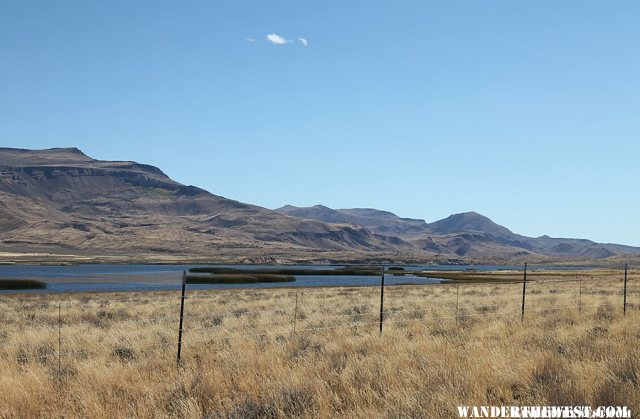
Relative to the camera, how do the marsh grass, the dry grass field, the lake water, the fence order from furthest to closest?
1. the lake water
2. the marsh grass
3. the fence
4. the dry grass field

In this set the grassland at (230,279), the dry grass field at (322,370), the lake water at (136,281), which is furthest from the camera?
the grassland at (230,279)

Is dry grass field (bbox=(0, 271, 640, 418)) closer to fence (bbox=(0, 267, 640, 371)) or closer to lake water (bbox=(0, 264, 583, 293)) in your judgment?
fence (bbox=(0, 267, 640, 371))

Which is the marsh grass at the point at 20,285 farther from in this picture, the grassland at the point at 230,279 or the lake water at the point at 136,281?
the grassland at the point at 230,279

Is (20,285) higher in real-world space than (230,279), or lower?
lower

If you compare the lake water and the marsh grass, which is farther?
the lake water

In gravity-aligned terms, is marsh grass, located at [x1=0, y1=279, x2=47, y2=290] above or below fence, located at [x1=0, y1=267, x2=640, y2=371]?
below

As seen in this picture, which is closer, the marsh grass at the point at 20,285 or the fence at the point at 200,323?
the fence at the point at 200,323

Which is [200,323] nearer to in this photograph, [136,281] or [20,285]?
[20,285]

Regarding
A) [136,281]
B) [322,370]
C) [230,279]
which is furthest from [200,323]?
[136,281]

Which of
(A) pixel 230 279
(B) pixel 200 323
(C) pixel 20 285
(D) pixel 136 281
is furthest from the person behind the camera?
(A) pixel 230 279

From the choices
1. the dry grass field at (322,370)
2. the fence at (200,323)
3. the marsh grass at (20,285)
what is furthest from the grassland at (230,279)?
the dry grass field at (322,370)

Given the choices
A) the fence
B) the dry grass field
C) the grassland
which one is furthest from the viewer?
the grassland

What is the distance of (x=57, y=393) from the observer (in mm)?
9078

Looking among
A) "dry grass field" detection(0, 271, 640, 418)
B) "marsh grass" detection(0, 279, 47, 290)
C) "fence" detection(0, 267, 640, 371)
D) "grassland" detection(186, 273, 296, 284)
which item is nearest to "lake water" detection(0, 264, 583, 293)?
"marsh grass" detection(0, 279, 47, 290)
